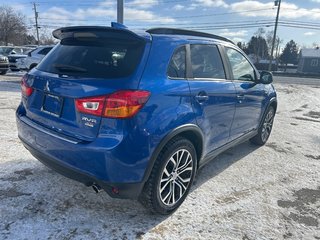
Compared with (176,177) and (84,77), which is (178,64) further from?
(176,177)

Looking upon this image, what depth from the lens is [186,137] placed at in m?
3.14

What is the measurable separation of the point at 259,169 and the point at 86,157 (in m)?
2.93

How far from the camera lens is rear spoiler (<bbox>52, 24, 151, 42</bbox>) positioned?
2.70m

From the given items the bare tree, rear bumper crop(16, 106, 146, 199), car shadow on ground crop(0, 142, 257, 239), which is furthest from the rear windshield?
the bare tree

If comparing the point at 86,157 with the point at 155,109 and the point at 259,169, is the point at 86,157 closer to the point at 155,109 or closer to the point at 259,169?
the point at 155,109

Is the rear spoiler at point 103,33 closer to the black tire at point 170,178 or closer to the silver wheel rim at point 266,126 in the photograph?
the black tire at point 170,178

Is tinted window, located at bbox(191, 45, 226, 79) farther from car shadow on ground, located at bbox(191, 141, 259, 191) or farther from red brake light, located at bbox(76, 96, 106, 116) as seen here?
car shadow on ground, located at bbox(191, 141, 259, 191)

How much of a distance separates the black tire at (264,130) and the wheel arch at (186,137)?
237cm

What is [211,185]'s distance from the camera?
3842mm

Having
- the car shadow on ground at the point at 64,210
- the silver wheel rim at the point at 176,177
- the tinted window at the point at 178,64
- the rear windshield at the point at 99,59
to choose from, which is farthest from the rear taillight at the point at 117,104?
the car shadow on ground at the point at 64,210

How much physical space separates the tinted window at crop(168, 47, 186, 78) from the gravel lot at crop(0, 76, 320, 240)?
1438mm

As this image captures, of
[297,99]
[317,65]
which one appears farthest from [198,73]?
[317,65]

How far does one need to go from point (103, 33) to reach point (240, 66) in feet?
7.54

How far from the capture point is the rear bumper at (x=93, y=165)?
247 centimetres
